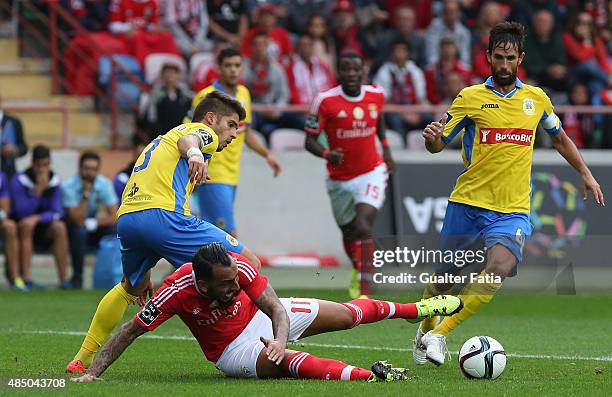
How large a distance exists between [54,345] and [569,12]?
14.0m

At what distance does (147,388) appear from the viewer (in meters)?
8.41

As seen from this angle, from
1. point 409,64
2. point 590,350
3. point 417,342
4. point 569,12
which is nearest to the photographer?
point 417,342

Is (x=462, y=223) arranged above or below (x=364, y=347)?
above

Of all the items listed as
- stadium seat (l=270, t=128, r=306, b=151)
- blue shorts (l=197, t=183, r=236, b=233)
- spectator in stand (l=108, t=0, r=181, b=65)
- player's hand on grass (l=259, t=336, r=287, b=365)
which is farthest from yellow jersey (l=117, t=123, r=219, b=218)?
spectator in stand (l=108, t=0, r=181, b=65)

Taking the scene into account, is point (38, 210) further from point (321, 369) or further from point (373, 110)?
point (321, 369)

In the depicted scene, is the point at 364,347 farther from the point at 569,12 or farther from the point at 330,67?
the point at 569,12

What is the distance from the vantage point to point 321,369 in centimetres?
862

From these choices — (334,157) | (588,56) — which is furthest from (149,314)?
(588,56)

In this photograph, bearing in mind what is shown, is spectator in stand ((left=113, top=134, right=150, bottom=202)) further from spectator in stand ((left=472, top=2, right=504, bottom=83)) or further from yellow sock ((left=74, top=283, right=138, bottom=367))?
yellow sock ((left=74, top=283, right=138, bottom=367))

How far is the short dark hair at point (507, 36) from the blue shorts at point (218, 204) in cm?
514

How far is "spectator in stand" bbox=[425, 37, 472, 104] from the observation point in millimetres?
20797

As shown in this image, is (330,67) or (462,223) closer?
(462,223)

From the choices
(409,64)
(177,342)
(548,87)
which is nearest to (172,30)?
(409,64)

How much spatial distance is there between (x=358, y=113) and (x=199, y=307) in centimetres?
685
